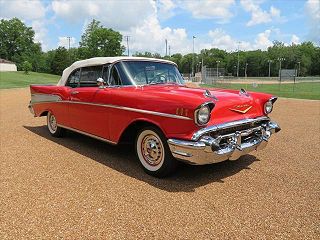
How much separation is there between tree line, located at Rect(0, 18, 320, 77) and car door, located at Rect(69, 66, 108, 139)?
221 feet

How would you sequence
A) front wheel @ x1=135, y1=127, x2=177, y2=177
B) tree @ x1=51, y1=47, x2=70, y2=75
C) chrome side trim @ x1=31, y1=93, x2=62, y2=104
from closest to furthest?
front wheel @ x1=135, y1=127, x2=177, y2=177
chrome side trim @ x1=31, y1=93, x2=62, y2=104
tree @ x1=51, y1=47, x2=70, y2=75

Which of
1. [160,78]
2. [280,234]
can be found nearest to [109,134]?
[160,78]

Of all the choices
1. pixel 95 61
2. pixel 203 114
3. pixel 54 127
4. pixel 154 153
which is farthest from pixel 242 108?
pixel 54 127

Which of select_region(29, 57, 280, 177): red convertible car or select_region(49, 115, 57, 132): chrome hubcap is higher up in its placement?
select_region(29, 57, 280, 177): red convertible car

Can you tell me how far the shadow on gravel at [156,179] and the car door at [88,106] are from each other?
0.42 metres

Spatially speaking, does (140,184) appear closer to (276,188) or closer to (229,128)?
(229,128)

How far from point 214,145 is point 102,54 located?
8542 centimetres

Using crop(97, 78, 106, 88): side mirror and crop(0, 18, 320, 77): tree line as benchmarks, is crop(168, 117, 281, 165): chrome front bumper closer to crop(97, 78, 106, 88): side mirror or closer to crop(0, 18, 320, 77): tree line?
crop(97, 78, 106, 88): side mirror

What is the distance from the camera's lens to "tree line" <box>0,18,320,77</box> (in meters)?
86.4


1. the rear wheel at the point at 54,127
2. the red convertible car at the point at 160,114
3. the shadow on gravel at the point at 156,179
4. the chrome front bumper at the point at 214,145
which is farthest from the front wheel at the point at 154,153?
the rear wheel at the point at 54,127

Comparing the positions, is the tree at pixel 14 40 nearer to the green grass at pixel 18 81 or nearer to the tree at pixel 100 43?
the tree at pixel 100 43

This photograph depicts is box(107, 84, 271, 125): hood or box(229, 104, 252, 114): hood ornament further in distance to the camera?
box(229, 104, 252, 114): hood ornament

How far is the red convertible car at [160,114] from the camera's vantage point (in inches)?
153

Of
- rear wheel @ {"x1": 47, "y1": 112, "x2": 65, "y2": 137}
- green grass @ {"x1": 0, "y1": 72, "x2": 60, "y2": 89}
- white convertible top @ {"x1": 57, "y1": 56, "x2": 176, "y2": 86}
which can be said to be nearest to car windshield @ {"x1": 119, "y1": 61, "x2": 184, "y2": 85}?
white convertible top @ {"x1": 57, "y1": 56, "x2": 176, "y2": 86}
